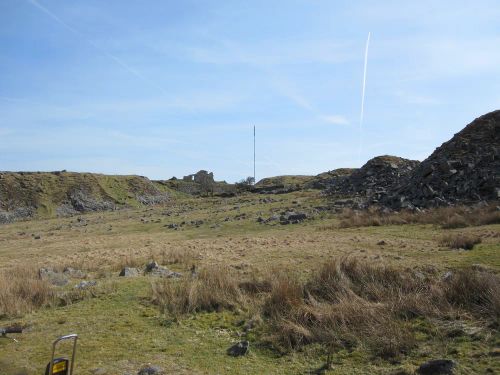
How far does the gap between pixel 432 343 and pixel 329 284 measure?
10.8 ft

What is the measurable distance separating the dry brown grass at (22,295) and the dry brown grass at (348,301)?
295 centimetres

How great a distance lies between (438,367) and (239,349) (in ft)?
10.8

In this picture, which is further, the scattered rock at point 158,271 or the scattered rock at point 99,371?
the scattered rock at point 158,271

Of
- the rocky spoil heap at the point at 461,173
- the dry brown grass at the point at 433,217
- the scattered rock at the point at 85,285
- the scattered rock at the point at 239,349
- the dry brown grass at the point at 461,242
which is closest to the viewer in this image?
the scattered rock at the point at 239,349

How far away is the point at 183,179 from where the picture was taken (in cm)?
12481

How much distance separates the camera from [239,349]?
795cm

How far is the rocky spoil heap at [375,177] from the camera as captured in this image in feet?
139

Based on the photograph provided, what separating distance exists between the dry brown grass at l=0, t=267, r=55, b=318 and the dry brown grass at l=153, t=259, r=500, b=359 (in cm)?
295

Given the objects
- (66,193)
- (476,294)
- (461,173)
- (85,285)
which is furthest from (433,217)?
(66,193)

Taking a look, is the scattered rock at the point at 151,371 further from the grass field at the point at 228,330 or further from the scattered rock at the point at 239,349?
the scattered rock at the point at 239,349

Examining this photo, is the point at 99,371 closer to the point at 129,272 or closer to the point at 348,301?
the point at 348,301

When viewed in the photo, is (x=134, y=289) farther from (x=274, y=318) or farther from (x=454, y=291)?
(x=454, y=291)

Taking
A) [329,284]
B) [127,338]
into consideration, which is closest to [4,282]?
[127,338]

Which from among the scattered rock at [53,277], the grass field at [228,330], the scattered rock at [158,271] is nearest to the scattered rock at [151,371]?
the grass field at [228,330]
